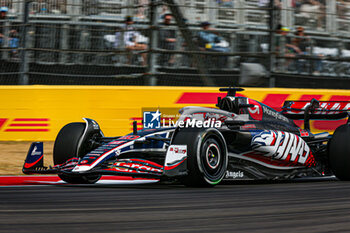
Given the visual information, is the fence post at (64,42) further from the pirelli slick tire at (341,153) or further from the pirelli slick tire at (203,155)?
the pirelli slick tire at (341,153)

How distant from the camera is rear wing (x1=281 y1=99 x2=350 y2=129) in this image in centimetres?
788

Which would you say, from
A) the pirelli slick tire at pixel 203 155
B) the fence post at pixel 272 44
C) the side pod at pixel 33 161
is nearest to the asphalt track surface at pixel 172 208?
the pirelli slick tire at pixel 203 155

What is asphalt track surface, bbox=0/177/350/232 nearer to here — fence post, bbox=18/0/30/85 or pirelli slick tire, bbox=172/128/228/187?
pirelli slick tire, bbox=172/128/228/187

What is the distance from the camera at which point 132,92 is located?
11.2m

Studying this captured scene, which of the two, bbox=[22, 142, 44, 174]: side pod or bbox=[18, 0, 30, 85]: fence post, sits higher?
bbox=[18, 0, 30, 85]: fence post

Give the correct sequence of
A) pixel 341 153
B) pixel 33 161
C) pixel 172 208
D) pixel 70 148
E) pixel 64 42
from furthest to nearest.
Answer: pixel 64 42 < pixel 341 153 < pixel 70 148 < pixel 33 161 < pixel 172 208

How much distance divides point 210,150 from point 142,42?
550cm

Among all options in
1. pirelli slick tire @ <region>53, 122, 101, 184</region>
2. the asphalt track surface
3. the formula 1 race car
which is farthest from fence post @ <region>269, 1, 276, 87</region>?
pirelli slick tire @ <region>53, 122, 101, 184</region>

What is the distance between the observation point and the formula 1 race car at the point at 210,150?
588cm

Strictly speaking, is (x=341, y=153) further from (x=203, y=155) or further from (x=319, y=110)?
(x=203, y=155)

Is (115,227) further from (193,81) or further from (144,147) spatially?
(193,81)

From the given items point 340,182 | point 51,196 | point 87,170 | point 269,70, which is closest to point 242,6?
point 269,70

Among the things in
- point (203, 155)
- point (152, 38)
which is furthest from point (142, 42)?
point (203, 155)

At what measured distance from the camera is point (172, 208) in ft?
15.0
